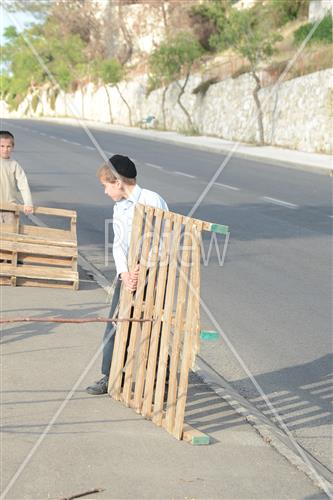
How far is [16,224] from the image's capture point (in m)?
10.9

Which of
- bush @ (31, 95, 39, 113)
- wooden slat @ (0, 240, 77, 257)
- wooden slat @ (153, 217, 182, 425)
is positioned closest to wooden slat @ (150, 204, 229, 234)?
wooden slat @ (153, 217, 182, 425)

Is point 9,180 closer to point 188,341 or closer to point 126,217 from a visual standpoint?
point 126,217

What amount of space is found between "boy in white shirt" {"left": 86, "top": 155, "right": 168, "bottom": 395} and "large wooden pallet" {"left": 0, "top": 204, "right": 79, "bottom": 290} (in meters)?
3.93

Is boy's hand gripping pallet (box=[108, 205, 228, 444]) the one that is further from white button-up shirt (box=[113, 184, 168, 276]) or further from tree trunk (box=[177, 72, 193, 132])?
tree trunk (box=[177, 72, 193, 132])

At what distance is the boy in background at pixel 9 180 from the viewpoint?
1039 centimetres

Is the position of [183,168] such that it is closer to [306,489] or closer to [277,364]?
[277,364]

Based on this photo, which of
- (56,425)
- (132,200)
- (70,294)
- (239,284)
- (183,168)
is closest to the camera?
(56,425)

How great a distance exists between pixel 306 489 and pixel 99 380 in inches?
85.1

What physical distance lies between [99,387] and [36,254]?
445 cm

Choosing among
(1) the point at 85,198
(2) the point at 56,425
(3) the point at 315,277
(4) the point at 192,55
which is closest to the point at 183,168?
(1) the point at 85,198

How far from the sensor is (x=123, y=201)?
667 centimetres

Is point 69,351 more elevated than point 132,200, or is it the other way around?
point 132,200

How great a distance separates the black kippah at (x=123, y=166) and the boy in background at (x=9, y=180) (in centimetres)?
396

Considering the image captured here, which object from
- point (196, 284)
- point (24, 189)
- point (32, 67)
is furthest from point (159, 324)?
point (32, 67)
